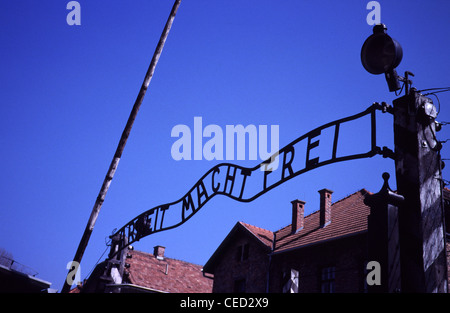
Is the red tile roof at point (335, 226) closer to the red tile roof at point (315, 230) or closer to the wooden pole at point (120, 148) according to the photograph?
the red tile roof at point (315, 230)

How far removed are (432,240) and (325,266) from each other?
567 inches

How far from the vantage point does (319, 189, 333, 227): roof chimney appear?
59.8ft

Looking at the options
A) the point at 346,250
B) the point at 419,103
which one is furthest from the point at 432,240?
the point at 346,250

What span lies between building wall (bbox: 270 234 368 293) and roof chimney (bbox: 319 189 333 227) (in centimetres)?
175

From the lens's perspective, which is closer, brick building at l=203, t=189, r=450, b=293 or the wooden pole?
the wooden pole

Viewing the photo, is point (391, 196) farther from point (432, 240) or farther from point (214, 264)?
point (214, 264)

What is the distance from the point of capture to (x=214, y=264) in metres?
22.9

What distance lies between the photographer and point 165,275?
1075 inches

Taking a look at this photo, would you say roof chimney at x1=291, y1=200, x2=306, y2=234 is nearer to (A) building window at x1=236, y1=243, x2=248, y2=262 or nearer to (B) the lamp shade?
(A) building window at x1=236, y1=243, x2=248, y2=262

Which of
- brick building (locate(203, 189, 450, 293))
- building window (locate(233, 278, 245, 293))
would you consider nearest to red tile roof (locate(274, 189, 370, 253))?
brick building (locate(203, 189, 450, 293))

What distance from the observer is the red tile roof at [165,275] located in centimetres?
2520

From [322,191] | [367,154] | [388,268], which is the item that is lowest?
[388,268]
